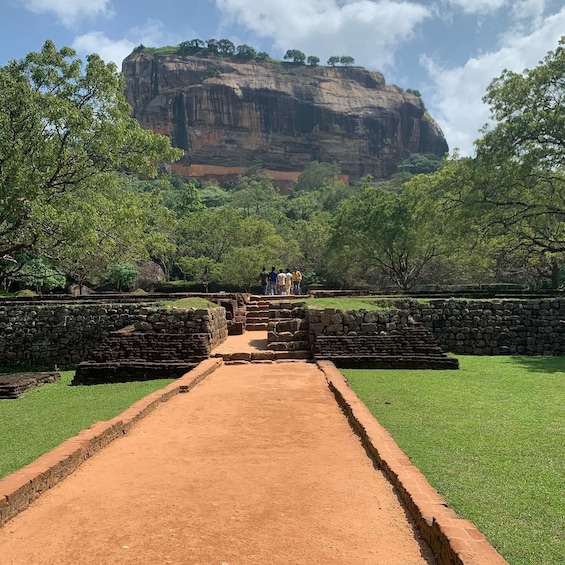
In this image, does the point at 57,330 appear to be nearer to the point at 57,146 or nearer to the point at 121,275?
the point at 57,146

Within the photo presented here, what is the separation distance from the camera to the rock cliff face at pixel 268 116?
98062 millimetres

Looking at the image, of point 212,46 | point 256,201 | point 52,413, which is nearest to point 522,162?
point 52,413

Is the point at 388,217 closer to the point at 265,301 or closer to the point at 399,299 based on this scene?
the point at 265,301

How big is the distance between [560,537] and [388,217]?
81.0ft

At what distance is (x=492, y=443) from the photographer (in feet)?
15.9

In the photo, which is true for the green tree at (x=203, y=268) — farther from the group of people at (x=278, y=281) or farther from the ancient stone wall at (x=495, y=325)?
the ancient stone wall at (x=495, y=325)

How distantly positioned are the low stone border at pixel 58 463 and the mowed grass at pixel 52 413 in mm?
405

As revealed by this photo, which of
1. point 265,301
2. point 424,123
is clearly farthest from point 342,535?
point 424,123

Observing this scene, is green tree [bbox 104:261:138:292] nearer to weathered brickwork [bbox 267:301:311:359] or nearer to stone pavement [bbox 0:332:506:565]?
weathered brickwork [bbox 267:301:311:359]

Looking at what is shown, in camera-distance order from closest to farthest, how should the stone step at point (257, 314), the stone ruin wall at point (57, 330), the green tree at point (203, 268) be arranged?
the stone ruin wall at point (57, 330)
the stone step at point (257, 314)
the green tree at point (203, 268)

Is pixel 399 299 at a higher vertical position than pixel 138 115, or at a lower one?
lower

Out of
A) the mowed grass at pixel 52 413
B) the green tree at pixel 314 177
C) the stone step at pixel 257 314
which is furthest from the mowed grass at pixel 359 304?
the green tree at pixel 314 177

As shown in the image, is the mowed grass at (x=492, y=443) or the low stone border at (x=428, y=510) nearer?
the low stone border at (x=428, y=510)

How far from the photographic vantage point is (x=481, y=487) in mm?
3707
